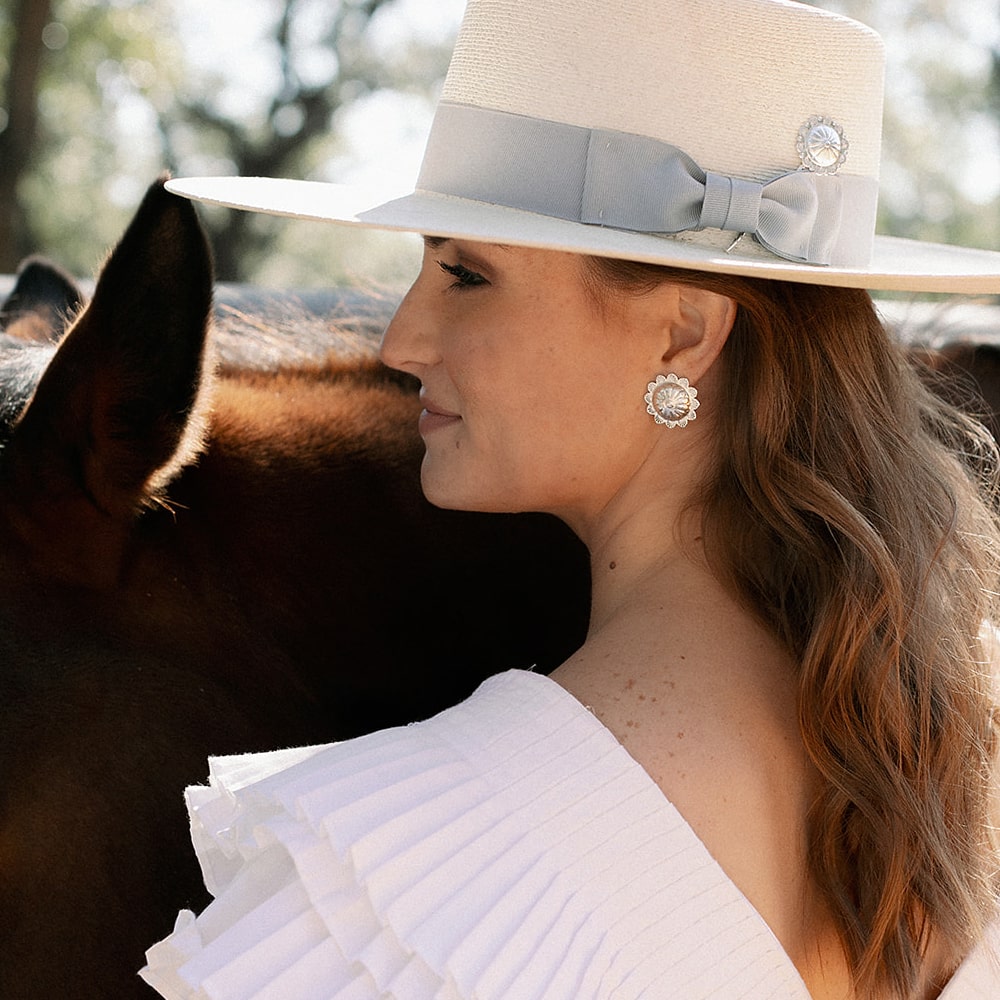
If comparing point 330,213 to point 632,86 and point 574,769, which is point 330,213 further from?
point 574,769

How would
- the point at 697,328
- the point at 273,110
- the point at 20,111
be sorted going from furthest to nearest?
the point at 273,110 < the point at 20,111 < the point at 697,328

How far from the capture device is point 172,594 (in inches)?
61.5

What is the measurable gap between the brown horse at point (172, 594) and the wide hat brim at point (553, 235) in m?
0.13

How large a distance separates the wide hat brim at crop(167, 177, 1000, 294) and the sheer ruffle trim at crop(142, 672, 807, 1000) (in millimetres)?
473

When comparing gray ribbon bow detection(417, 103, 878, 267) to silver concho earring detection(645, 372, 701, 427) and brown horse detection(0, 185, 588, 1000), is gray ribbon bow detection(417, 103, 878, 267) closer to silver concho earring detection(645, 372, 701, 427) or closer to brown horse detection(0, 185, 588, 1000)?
silver concho earring detection(645, 372, 701, 427)

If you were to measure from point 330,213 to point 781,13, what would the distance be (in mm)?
552

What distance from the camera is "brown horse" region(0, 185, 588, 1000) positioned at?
1.41m

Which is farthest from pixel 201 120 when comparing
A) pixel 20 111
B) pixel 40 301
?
pixel 40 301

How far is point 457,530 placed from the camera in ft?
5.92

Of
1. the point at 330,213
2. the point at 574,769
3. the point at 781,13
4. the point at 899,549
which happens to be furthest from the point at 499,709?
the point at 781,13

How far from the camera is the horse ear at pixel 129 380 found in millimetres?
1430

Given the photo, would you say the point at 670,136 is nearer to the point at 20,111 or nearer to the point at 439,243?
the point at 439,243

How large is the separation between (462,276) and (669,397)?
0.29 metres

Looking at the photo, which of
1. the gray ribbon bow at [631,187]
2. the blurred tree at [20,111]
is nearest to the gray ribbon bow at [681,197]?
the gray ribbon bow at [631,187]
